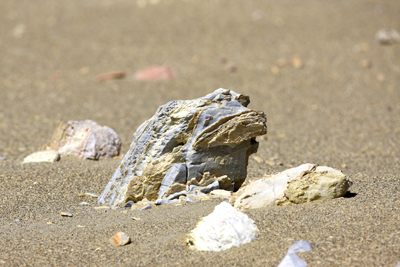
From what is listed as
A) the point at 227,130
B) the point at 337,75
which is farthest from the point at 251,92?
the point at 227,130

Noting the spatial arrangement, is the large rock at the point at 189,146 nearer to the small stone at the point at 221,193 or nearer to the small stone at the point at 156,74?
the small stone at the point at 221,193

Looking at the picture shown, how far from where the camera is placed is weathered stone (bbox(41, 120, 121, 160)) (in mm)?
5086

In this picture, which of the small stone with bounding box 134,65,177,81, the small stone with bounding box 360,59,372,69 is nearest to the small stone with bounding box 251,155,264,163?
the small stone with bounding box 134,65,177,81

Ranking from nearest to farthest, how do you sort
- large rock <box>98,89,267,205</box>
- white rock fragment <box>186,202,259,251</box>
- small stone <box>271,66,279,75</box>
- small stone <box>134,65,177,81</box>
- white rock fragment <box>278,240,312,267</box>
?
white rock fragment <box>278,240,312,267</box>, white rock fragment <box>186,202,259,251</box>, large rock <box>98,89,267,205</box>, small stone <box>134,65,177,81</box>, small stone <box>271,66,279,75</box>

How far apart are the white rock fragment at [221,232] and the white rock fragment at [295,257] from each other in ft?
0.94

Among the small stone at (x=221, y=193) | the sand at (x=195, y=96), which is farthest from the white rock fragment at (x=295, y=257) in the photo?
the small stone at (x=221, y=193)

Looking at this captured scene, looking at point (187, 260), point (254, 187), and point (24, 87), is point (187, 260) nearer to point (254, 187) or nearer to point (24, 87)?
point (254, 187)

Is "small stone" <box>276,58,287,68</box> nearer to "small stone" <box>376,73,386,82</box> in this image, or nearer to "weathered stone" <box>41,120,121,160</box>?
"small stone" <box>376,73,386,82</box>

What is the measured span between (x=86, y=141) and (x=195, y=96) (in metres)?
3.46

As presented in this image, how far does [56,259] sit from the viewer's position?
2.82 meters

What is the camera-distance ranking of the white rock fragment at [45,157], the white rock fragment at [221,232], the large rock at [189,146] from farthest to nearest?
1. the white rock fragment at [45,157]
2. the large rock at [189,146]
3. the white rock fragment at [221,232]

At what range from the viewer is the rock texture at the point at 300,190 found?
3.34 meters

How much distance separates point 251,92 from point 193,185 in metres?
5.10

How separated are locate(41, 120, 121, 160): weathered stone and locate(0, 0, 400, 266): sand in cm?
18
